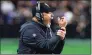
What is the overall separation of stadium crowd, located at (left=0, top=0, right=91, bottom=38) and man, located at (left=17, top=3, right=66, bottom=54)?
11.8 m

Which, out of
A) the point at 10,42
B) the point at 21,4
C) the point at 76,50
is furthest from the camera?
the point at 21,4

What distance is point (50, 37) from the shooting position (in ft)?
19.5

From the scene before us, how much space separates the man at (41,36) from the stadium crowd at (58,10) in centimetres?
1182

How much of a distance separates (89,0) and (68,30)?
2.14 meters

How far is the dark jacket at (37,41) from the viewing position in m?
5.64

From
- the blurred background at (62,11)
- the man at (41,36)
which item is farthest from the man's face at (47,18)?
the blurred background at (62,11)

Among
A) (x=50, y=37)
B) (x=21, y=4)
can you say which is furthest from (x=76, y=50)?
(x=50, y=37)

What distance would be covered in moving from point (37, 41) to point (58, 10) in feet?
40.0

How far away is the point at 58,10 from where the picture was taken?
1786 cm

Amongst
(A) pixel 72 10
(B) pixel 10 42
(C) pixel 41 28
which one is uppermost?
(C) pixel 41 28

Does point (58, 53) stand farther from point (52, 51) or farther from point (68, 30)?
point (68, 30)

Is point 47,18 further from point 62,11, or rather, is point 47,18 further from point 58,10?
point 58,10

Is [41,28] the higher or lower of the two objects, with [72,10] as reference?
higher

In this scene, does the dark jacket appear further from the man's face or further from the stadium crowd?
the stadium crowd
